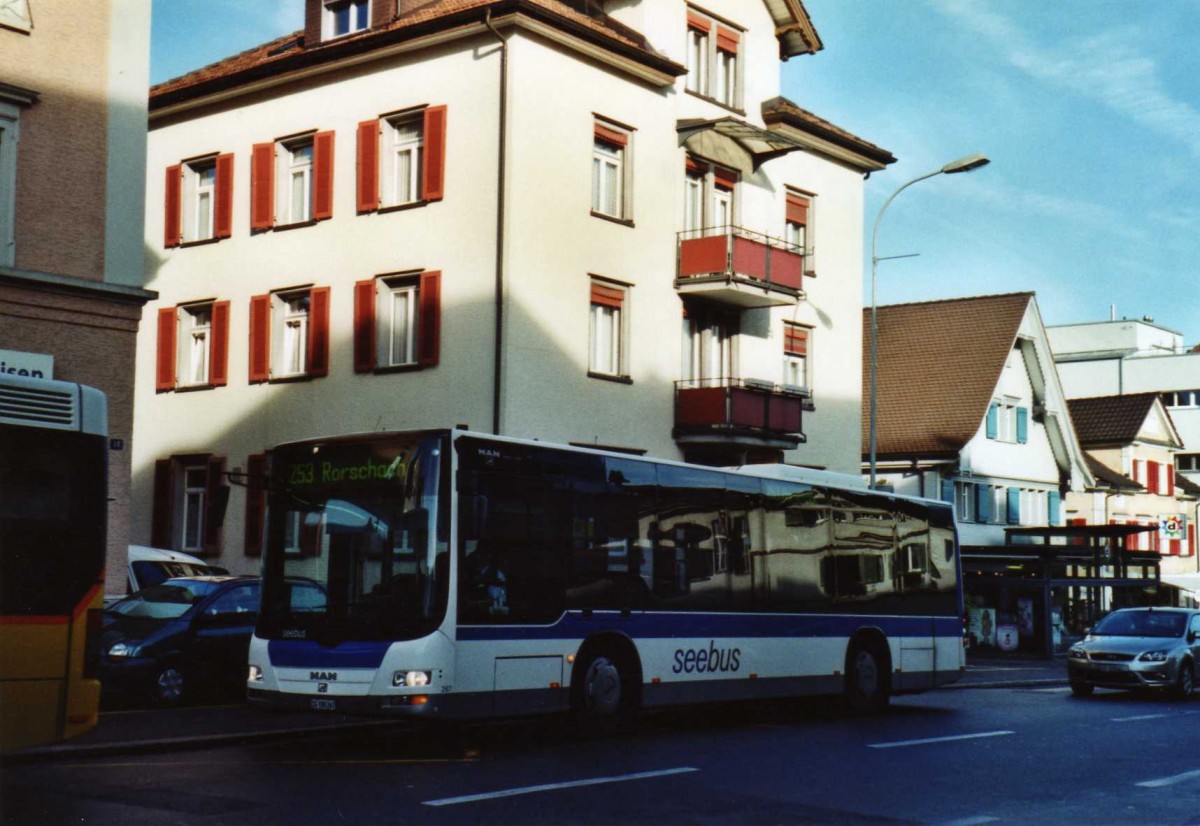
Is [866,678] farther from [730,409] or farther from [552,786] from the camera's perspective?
[730,409]

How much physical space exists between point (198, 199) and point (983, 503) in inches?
1095

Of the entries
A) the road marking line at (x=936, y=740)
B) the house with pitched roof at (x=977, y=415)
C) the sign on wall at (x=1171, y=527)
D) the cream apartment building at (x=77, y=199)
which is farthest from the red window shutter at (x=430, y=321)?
the sign on wall at (x=1171, y=527)

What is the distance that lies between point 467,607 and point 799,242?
80.0 ft

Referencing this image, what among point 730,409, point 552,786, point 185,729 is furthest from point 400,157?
point 552,786

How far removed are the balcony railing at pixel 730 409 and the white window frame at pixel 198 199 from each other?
36.5 ft

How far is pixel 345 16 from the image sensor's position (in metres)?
33.5

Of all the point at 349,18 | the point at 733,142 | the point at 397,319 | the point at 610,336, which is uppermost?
the point at 349,18

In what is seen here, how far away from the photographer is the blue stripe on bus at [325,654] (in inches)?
556

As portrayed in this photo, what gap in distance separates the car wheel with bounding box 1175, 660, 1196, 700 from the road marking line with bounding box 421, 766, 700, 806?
1463 cm

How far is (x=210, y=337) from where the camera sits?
34906 millimetres

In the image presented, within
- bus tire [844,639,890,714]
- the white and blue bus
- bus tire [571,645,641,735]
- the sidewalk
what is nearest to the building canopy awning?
the white and blue bus

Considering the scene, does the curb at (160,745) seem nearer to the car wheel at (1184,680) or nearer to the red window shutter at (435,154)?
the car wheel at (1184,680)

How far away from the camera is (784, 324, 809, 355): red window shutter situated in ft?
120

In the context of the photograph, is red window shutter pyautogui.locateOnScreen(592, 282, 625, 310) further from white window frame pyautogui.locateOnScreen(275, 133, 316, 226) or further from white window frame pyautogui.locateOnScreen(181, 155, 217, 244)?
white window frame pyautogui.locateOnScreen(181, 155, 217, 244)
